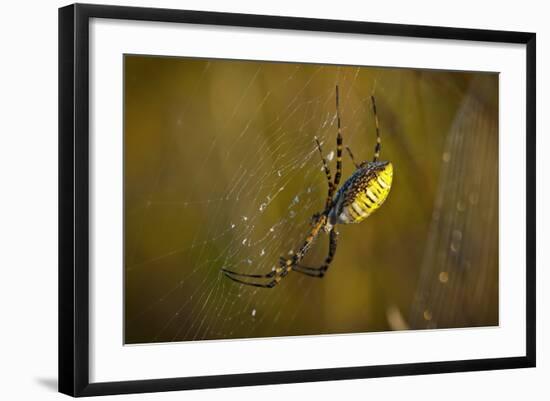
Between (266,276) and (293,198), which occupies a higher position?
(293,198)

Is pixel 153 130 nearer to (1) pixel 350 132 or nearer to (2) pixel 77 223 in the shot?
(2) pixel 77 223

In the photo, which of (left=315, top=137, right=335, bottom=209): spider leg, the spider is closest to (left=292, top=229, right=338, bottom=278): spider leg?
the spider

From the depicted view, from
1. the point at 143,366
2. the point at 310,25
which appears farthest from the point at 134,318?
the point at 310,25

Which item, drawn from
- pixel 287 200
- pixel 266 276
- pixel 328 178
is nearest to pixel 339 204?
pixel 328 178

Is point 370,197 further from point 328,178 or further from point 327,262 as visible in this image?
point 327,262

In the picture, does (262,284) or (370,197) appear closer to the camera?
(262,284)

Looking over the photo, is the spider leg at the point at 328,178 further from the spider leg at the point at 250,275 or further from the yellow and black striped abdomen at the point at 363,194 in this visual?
→ the spider leg at the point at 250,275
